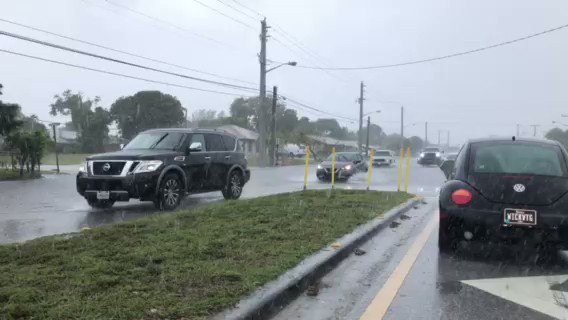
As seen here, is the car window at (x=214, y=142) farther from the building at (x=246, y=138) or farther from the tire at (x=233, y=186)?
the building at (x=246, y=138)

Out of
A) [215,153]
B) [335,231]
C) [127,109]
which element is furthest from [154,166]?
[127,109]

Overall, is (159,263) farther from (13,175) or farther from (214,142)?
(13,175)

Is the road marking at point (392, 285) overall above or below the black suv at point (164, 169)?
below

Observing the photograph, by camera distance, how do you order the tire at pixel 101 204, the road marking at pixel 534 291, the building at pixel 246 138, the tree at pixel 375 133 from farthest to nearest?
the tree at pixel 375 133
the building at pixel 246 138
the tire at pixel 101 204
the road marking at pixel 534 291

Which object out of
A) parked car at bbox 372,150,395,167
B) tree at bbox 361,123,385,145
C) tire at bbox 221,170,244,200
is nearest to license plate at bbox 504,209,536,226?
tire at bbox 221,170,244,200

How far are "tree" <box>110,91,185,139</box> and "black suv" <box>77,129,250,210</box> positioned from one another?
44500 mm

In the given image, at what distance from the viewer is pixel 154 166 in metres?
9.63

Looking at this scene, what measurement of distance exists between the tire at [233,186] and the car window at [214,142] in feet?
2.40

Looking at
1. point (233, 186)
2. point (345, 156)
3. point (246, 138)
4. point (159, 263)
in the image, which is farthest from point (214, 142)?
point (246, 138)

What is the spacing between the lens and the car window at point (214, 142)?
38.1 ft

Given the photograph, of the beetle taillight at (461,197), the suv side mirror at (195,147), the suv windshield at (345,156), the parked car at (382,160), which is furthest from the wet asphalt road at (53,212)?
the parked car at (382,160)

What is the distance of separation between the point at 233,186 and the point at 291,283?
8034 mm

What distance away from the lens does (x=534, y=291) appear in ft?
15.4

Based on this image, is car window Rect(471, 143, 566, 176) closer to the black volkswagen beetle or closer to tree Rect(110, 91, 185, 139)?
the black volkswagen beetle
